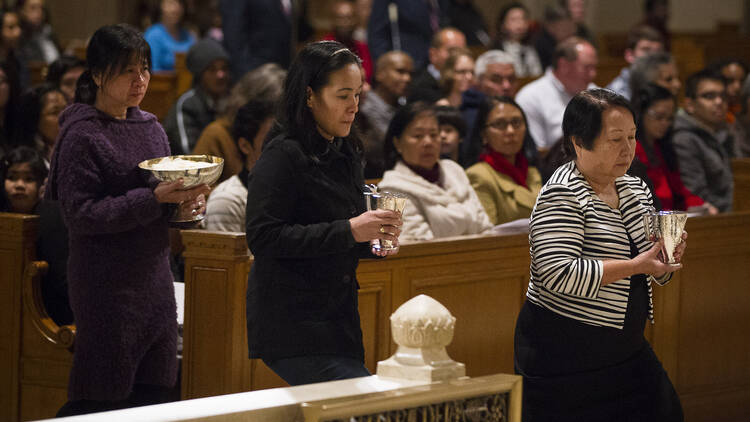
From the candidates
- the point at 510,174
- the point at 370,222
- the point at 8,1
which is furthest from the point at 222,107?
the point at 8,1

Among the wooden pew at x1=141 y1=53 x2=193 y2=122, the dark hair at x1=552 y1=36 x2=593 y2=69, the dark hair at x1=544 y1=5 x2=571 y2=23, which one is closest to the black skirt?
the dark hair at x1=552 y1=36 x2=593 y2=69

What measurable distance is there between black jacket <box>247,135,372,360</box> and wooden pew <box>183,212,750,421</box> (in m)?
0.94

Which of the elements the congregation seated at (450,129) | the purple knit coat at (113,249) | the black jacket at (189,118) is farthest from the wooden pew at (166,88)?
the purple knit coat at (113,249)

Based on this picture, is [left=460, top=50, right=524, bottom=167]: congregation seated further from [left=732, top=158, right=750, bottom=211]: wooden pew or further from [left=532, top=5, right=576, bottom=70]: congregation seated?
[left=532, top=5, right=576, bottom=70]: congregation seated

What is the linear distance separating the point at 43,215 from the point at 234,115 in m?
1.42

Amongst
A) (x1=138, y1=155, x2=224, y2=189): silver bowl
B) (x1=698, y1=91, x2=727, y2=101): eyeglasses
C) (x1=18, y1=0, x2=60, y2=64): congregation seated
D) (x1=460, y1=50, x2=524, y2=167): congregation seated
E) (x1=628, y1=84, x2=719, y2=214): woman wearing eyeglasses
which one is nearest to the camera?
(x1=138, y1=155, x2=224, y2=189): silver bowl

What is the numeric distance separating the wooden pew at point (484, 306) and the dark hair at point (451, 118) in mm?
1371

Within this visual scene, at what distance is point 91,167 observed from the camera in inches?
117

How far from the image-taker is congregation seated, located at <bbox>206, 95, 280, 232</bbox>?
4262 mm

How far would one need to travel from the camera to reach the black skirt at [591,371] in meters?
2.85

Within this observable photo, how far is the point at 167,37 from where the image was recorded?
9.48 meters

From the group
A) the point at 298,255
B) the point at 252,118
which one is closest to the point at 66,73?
the point at 252,118

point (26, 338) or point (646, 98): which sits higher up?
point (646, 98)

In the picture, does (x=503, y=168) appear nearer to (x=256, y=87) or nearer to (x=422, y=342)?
(x=256, y=87)
